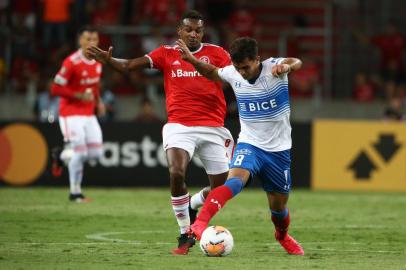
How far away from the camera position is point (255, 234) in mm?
12633

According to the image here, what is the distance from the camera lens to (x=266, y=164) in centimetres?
1014

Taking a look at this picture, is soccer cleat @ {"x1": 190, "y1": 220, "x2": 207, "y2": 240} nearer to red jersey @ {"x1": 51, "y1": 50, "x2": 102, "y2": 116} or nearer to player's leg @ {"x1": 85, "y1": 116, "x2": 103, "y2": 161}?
red jersey @ {"x1": 51, "y1": 50, "x2": 102, "y2": 116}

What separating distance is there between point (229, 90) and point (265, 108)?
12.9 meters

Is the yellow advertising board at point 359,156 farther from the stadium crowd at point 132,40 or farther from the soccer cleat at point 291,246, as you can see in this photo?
the soccer cleat at point 291,246

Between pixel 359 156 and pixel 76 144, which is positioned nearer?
pixel 76 144

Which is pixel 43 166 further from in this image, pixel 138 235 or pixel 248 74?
pixel 248 74

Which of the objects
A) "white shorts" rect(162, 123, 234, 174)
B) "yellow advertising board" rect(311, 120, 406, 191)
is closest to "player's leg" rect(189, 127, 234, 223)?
"white shorts" rect(162, 123, 234, 174)

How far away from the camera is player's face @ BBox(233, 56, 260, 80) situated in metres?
9.73

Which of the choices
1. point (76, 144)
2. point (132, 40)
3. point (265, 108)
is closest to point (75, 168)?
point (76, 144)

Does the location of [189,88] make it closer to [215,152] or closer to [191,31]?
[191,31]

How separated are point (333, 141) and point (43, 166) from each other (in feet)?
19.4

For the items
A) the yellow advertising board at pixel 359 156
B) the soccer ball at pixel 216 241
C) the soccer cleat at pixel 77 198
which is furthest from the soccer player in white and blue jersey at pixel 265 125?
the yellow advertising board at pixel 359 156

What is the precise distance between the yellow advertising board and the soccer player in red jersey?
981cm

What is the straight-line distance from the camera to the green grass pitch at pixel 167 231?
31.7ft
